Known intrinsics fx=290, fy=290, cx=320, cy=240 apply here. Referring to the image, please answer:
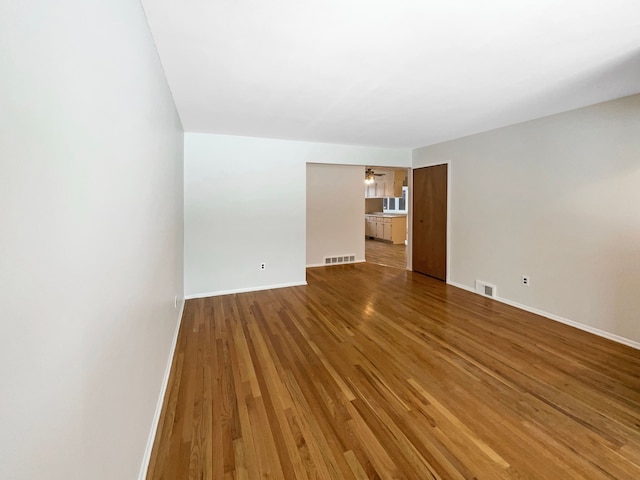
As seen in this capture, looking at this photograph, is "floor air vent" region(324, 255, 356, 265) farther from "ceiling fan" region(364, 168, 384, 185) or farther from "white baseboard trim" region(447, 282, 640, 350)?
"ceiling fan" region(364, 168, 384, 185)

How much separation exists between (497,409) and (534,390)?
0.44 meters

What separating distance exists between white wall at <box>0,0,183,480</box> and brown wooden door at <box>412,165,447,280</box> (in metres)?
Answer: 4.56

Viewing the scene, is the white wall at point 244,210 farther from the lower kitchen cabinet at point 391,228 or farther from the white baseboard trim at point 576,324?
the lower kitchen cabinet at point 391,228

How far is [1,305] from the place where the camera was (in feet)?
1.55

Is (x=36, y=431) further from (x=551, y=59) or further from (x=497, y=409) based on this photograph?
(x=551, y=59)

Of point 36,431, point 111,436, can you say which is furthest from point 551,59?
point 111,436

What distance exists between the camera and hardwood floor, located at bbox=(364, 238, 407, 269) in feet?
21.1

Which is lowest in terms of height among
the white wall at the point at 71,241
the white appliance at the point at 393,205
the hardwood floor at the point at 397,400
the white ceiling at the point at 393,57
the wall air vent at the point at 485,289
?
the hardwood floor at the point at 397,400

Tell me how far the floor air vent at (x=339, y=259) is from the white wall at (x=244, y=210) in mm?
1517

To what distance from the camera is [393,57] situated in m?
1.99

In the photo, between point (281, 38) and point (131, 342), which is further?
point (281, 38)

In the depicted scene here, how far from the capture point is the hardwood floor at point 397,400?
1516 millimetres

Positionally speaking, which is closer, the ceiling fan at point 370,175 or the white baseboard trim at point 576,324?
the white baseboard trim at point 576,324

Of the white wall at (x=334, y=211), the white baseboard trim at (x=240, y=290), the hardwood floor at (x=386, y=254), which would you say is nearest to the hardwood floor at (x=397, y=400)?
the white baseboard trim at (x=240, y=290)
